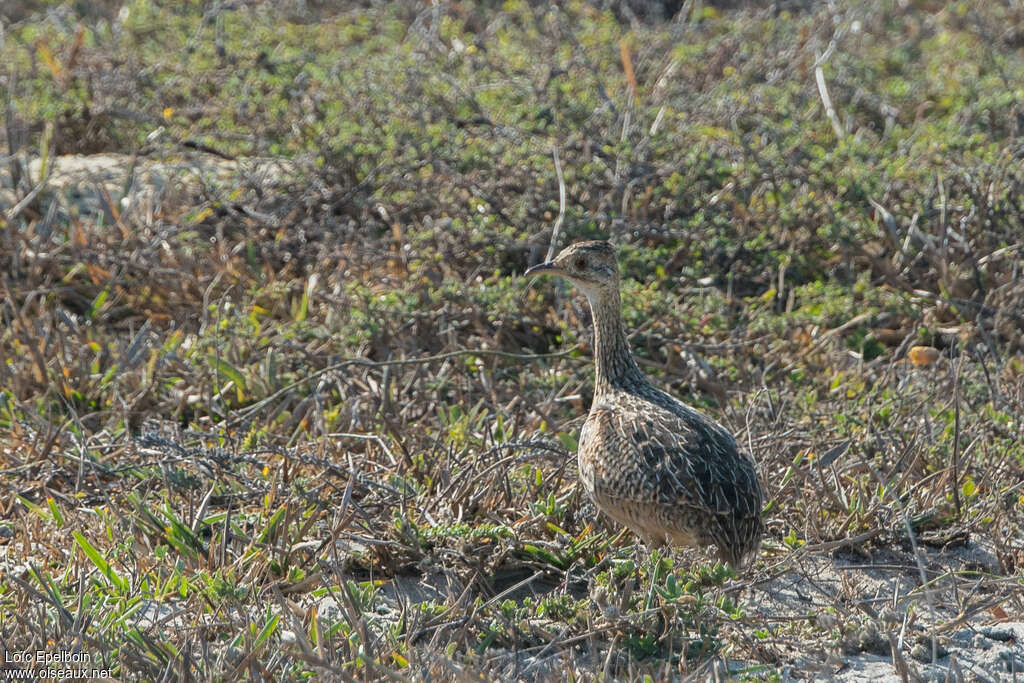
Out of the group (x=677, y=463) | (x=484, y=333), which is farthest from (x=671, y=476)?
(x=484, y=333)

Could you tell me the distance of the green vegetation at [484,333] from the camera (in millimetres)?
4312

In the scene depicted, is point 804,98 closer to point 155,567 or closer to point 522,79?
point 522,79

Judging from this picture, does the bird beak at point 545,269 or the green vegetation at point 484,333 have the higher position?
the bird beak at point 545,269

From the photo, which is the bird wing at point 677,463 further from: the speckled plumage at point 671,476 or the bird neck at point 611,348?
the bird neck at point 611,348

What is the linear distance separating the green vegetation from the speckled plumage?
0.54ft

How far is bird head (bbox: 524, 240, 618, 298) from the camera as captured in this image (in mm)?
5492

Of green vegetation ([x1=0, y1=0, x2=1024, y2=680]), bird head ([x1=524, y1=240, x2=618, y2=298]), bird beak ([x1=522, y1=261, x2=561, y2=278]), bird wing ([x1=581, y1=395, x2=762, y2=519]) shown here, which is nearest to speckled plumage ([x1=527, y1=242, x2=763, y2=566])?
bird wing ([x1=581, y1=395, x2=762, y2=519])

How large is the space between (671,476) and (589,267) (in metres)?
1.14

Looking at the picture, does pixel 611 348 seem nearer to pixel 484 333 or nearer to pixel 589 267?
pixel 589 267

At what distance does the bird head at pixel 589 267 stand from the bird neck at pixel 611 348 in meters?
0.04

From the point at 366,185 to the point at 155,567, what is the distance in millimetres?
→ 3586

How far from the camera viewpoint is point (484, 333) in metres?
6.70

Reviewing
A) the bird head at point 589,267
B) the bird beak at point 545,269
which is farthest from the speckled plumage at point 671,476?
the bird beak at point 545,269

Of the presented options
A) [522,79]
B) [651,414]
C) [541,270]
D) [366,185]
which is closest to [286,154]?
[366,185]
